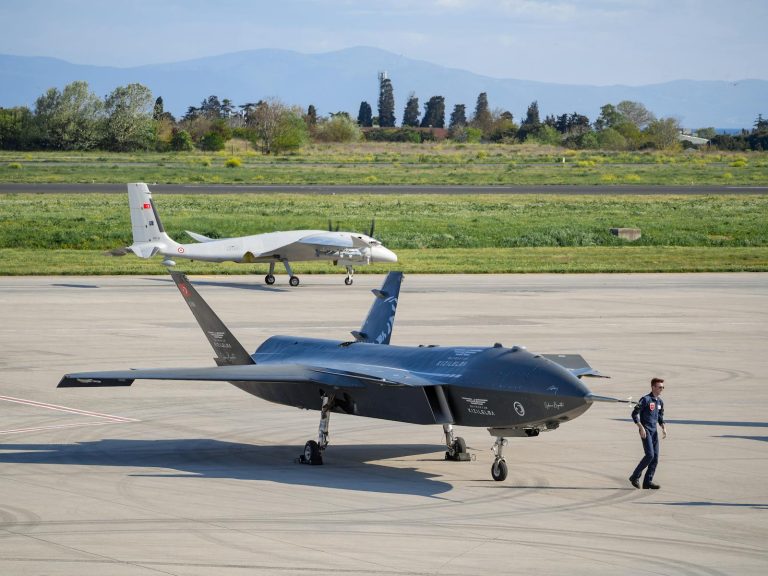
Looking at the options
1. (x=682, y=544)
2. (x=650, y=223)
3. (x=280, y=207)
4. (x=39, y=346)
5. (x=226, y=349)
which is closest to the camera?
(x=682, y=544)

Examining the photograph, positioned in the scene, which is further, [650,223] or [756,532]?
[650,223]

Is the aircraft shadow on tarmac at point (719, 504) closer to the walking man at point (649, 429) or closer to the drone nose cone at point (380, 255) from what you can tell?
the walking man at point (649, 429)

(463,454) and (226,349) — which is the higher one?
(226,349)

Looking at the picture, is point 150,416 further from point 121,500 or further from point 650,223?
point 650,223

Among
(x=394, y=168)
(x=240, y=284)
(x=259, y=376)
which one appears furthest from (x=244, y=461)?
(x=394, y=168)

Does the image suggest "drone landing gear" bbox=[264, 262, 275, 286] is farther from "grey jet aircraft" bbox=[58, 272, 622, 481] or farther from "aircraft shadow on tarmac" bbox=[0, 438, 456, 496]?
"aircraft shadow on tarmac" bbox=[0, 438, 456, 496]

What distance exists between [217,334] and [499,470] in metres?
6.37

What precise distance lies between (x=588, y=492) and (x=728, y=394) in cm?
983

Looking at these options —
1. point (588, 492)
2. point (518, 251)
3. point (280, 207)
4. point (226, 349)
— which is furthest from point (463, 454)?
point (280, 207)

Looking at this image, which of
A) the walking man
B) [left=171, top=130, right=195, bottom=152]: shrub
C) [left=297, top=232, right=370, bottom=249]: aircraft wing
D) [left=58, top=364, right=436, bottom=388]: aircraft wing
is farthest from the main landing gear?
[left=171, top=130, right=195, bottom=152]: shrub

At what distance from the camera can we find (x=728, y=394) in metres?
26.6

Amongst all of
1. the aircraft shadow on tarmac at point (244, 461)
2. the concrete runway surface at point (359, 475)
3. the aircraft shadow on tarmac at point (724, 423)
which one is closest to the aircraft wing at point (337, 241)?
the concrete runway surface at point (359, 475)

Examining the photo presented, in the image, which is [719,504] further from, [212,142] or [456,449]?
[212,142]

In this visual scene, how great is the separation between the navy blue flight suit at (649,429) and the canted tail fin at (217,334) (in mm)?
7290
